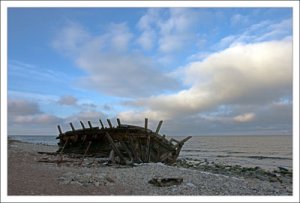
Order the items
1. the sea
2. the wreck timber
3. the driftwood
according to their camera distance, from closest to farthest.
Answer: the driftwood < the wreck timber < the sea

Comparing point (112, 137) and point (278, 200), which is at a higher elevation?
point (112, 137)

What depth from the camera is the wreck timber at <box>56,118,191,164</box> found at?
20.8 meters

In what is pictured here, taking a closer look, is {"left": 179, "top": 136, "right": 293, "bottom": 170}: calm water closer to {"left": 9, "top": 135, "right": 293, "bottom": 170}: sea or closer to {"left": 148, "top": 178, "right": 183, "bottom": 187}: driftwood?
{"left": 9, "top": 135, "right": 293, "bottom": 170}: sea

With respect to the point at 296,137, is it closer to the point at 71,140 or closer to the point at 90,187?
the point at 90,187

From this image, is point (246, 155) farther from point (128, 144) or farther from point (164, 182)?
point (164, 182)

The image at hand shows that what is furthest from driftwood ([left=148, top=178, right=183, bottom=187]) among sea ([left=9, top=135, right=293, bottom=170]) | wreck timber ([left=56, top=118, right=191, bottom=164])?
sea ([left=9, top=135, right=293, bottom=170])

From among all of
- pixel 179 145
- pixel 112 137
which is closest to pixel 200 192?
pixel 112 137

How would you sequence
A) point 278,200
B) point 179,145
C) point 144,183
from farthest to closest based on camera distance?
point 179,145
point 144,183
point 278,200

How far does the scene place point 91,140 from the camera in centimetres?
2441

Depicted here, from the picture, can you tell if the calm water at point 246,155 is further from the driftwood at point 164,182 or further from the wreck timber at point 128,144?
the driftwood at point 164,182

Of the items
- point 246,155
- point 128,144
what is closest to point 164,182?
point 128,144

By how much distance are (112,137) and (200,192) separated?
10732mm

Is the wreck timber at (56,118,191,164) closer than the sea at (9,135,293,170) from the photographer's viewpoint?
Yes

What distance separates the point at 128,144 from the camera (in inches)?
827
